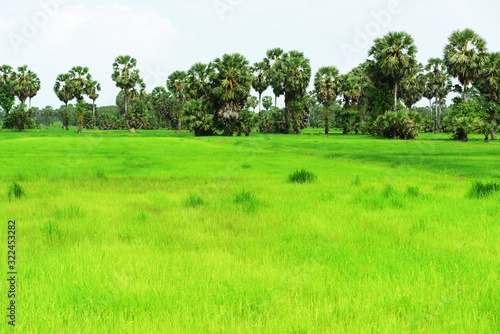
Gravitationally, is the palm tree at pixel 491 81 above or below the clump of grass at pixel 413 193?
above

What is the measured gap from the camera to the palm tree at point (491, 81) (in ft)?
221

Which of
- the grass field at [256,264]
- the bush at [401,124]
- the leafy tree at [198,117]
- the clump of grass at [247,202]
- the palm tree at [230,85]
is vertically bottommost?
the grass field at [256,264]

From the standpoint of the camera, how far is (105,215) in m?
9.56

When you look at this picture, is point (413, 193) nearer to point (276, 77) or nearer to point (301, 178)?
point (301, 178)

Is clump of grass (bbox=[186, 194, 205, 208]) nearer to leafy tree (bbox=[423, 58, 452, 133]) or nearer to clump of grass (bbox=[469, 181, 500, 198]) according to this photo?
clump of grass (bbox=[469, 181, 500, 198])

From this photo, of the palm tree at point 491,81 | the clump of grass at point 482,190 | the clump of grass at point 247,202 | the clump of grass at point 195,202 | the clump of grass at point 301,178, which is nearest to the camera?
the clump of grass at point 247,202

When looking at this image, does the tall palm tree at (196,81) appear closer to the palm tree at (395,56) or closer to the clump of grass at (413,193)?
the palm tree at (395,56)

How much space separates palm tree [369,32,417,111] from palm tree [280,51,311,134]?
25.4m

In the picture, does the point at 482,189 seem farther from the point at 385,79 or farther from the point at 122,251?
the point at 385,79

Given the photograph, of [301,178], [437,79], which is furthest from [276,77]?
[301,178]

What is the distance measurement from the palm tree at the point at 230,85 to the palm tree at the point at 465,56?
120 feet

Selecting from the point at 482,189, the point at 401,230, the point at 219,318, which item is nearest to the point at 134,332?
the point at 219,318

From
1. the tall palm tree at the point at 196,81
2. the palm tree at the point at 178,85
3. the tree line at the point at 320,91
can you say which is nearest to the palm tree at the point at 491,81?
the tree line at the point at 320,91

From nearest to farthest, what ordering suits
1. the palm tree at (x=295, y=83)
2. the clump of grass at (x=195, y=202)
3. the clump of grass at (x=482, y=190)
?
the clump of grass at (x=195, y=202)
the clump of grass at (x=482, y=190)
the palm tree at (x=295, y=83)
